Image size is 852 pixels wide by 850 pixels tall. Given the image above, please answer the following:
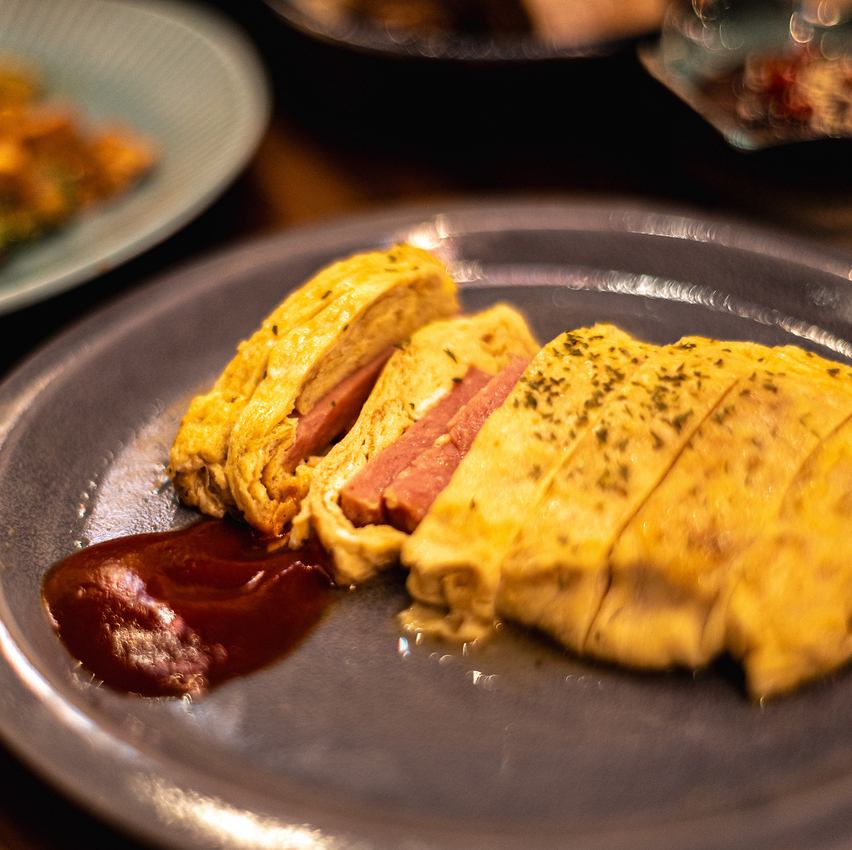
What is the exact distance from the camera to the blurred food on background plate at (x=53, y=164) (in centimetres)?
479

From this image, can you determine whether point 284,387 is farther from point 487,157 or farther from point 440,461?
point 487,157

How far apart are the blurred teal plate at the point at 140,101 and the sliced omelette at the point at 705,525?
2.82m

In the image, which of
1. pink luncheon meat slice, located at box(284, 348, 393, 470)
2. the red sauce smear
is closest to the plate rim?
pink luncheon meat slice, located at box(284, 348, 393, 470)

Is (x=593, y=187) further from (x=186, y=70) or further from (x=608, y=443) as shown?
(x=608, y=443)

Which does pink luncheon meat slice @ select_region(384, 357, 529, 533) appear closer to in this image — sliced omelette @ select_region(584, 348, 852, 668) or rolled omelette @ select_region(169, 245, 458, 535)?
rolled omelette @ select_region(169, 245, 458, 535)

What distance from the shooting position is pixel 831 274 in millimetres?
3873

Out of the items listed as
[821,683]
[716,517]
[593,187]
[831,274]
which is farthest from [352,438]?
[593,187]

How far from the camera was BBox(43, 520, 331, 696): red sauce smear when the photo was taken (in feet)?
9.12

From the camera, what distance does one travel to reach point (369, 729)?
266 centimetres

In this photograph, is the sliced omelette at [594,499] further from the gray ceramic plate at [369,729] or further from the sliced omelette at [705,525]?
the gray ceramic plate at [369,729]

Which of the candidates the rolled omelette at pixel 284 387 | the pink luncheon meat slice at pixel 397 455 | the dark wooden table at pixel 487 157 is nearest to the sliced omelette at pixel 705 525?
the pink luncheon meat slice at pixel 397 455

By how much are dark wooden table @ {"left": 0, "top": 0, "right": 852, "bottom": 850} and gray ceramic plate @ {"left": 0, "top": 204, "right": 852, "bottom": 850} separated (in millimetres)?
1133

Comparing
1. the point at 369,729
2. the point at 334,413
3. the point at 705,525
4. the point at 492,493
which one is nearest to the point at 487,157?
the point at 334,413

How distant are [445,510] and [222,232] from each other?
9.75ft
